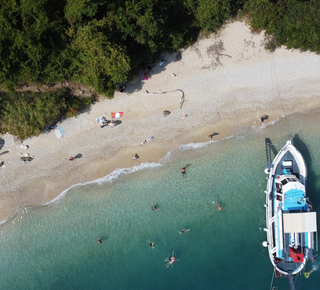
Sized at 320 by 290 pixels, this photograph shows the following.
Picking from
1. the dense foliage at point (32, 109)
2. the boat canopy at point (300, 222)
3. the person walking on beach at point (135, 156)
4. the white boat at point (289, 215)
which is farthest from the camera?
the person walking on beach at point (135, 156)

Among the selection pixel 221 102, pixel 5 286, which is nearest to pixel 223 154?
pixel 221 102

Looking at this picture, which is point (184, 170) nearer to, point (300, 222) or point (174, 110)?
point (174, 110)

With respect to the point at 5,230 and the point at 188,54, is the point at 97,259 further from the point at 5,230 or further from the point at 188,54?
the point at 188,54

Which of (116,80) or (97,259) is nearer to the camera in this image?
(116,80)

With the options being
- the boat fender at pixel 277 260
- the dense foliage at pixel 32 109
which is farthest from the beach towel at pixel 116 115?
the boat fender at pixel 277 260

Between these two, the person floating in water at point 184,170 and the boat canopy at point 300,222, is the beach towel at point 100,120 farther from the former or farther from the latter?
the boat canopy at point 300,222

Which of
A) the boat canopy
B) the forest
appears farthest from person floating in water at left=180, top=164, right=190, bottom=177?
the forest

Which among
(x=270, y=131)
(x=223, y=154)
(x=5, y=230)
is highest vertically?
(x=270, y=131)
